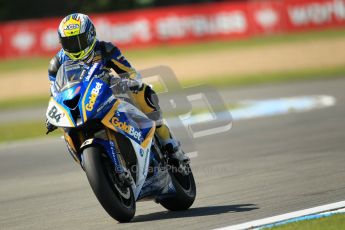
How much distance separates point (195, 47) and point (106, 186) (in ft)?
98.3

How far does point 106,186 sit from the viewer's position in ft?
22.3

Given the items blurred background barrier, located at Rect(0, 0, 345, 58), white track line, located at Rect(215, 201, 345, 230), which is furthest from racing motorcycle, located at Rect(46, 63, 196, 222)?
blurred background barrier, located at Rect(0, 0, 345, 58)

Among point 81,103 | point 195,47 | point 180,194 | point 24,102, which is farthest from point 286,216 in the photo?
point 195,47

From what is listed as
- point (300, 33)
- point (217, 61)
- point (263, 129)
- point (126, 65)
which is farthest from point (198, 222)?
point (300, 33)

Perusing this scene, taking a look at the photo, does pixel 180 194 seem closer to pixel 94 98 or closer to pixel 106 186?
pixel 106 186

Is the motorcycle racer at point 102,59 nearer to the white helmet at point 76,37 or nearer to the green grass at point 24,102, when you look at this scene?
the white helmet at point 76,37

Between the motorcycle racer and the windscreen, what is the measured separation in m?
0.16

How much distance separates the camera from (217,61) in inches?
1251

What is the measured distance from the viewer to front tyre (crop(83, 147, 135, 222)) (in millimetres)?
6781

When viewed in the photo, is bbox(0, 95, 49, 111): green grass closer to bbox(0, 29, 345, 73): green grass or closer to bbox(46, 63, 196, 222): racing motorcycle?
bbox(0, 29, 345, 73): green grass

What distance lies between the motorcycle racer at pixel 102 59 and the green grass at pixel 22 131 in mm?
8430

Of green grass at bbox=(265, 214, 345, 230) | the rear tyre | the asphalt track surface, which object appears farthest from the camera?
the rear tyre

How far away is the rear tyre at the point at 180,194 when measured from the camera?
791 centimetres

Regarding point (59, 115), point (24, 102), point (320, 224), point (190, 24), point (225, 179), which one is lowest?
point (190, 24)
